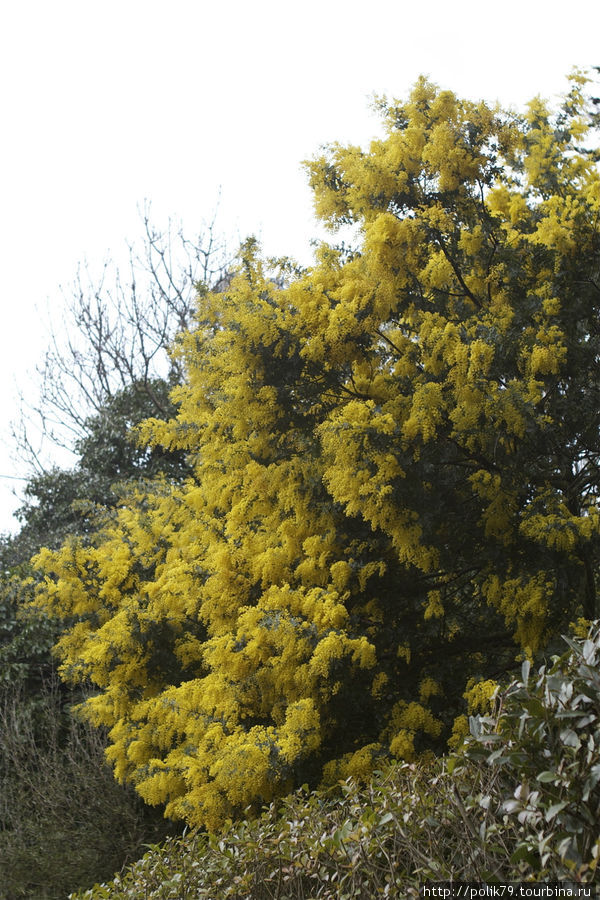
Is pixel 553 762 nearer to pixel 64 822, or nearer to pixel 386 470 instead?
pixel 386 470

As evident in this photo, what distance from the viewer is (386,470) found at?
5266 millimetres

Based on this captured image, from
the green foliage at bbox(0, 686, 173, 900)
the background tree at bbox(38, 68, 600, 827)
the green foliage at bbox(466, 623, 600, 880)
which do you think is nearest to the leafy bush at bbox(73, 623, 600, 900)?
the green foliage at bbox(466, 623, 600, 880)

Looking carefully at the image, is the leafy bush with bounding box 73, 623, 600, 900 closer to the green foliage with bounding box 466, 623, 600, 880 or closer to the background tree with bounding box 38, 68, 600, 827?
the green foliage with bounding box 466, 623, 600, 880

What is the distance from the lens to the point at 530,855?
8.01 feet

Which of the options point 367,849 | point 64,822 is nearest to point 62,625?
point 64,822

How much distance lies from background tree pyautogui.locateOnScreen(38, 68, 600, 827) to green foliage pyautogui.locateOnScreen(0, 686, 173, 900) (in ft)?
2.43

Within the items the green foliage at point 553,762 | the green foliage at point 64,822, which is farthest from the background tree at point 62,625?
the green foliage at point 553,762

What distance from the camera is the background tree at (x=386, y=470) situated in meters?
5.52

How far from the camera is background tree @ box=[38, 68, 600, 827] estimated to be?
5.52 metres

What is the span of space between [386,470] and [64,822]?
432 centimetres

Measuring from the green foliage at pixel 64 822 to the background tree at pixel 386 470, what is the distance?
0.74 m

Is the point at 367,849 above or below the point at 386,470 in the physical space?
below

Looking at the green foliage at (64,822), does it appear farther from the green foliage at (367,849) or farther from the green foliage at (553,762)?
the green foliage at (553,762)

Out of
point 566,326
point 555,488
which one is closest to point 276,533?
point 555,488
